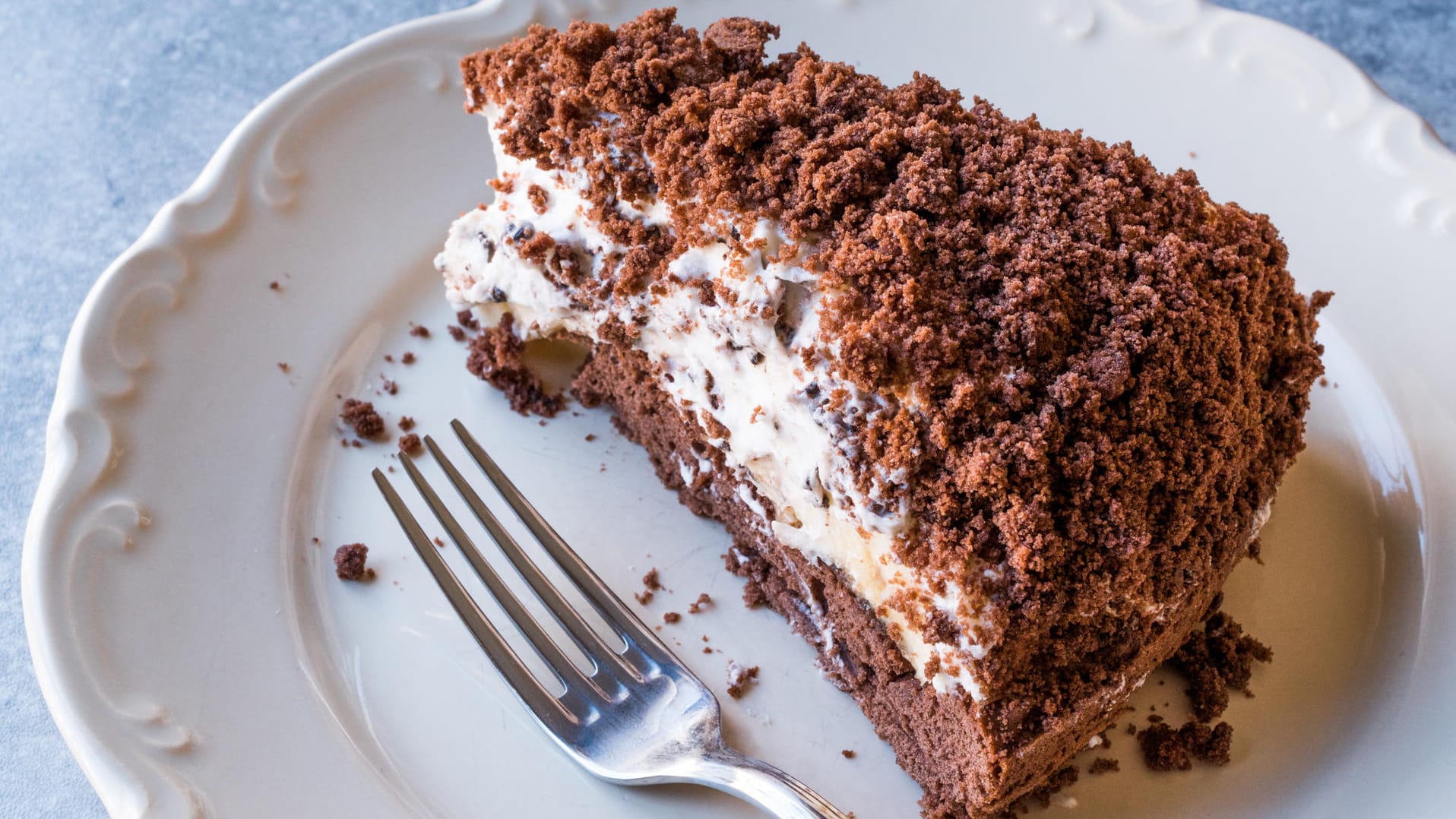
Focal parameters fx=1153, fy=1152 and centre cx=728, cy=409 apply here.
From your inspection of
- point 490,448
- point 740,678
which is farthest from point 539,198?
point 740,678

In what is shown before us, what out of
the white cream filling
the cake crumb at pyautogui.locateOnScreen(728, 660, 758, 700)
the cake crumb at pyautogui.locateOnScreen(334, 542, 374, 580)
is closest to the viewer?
the white cream filling

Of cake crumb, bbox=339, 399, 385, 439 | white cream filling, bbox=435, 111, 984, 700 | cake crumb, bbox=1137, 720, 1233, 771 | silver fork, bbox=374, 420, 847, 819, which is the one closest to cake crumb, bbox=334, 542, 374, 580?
silver fork, bbox=374, 420, 847, 819

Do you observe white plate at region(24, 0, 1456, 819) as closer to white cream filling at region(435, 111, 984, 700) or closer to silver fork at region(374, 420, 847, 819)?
silver fork at region(374, 420, 847, 819)

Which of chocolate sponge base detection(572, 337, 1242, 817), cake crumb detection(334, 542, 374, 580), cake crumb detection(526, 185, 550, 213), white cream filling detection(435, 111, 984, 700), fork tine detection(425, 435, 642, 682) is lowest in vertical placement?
cake crumb detection(334, 542, 374, 580)

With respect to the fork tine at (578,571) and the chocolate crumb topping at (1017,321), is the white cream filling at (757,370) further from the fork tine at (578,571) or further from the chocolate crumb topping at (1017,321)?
the fork tine at (578,571)

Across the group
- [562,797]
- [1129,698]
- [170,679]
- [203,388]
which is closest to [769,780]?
[562,797]

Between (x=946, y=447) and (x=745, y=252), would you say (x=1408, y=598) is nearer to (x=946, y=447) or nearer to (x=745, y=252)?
(x=946, y=447)

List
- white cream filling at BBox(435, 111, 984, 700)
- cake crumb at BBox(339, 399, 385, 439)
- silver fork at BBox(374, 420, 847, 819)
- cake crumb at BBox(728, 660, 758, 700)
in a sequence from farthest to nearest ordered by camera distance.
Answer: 1. cake crumb at BBox(339, 399, 385, 439)
2. cake crumb at BBox(728, 660, 758, 700)
3. silver fork at BBox(374, 420, 847, 819)
4. white cream filling at BBox(435, 111, 984, 700)
